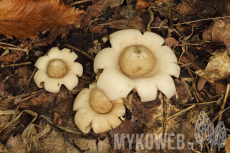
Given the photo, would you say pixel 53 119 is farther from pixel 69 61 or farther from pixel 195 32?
pixel 195 32

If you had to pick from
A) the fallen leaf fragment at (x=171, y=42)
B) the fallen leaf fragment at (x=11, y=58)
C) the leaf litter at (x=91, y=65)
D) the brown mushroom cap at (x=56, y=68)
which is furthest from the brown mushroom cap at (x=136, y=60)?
the fallen leaf fragment at (x=11, y=58)

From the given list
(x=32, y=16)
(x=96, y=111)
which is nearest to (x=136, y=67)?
(x=96, y=111)

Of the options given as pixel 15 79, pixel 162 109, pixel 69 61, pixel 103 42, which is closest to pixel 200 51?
pixel 162 109

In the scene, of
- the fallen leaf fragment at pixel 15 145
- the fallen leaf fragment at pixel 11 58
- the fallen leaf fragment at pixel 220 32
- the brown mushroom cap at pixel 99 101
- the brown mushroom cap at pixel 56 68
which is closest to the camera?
the brown mushroom cap at pixel 99 101

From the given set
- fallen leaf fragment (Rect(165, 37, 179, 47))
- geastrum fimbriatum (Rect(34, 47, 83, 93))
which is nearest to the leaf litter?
fallen leaf fragment (Rect(165, 37, 179, 47))

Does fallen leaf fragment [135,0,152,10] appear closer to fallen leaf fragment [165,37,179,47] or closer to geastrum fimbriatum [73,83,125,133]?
fallen leaf fragment [165,37,179,47]

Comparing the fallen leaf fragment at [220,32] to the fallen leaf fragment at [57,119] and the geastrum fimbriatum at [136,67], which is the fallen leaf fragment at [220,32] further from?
the fallen leaf fragment at [57,119]
